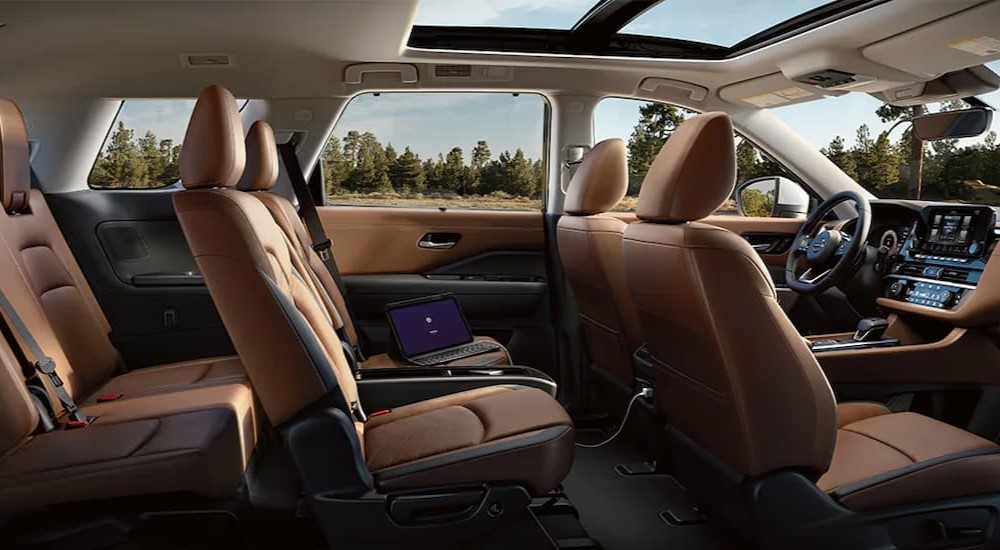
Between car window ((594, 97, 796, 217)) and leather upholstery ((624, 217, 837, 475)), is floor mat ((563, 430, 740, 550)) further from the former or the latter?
car window ((594, 97, 796, 217))

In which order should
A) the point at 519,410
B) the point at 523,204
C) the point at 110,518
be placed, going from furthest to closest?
the point at 523,204 < the point at 519,410 < the point at 110,518

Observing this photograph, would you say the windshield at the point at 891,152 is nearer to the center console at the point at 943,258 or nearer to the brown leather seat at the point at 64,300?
the center console at the point at 943,258

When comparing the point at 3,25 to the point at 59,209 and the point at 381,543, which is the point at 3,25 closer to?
the point at 59,209

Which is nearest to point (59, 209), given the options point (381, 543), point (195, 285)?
point (195, 285)

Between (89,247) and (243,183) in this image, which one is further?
(89,247)

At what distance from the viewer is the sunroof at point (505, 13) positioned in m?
3.24

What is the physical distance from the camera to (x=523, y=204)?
4129 millimetres

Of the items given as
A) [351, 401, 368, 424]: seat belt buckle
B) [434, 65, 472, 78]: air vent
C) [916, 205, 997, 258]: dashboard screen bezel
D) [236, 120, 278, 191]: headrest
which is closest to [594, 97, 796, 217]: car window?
[434, 65, 472, 78]: air vent

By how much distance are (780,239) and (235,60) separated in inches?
116

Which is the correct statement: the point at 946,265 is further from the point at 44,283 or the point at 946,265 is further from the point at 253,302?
the point at 44,283

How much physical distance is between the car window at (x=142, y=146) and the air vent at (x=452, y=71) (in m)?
1.04

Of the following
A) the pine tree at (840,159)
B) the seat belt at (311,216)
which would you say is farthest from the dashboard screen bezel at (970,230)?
the seat belt at (311,216)

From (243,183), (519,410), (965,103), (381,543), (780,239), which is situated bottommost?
(381,543)

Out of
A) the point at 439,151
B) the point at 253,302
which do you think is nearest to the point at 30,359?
the point at 253,302
